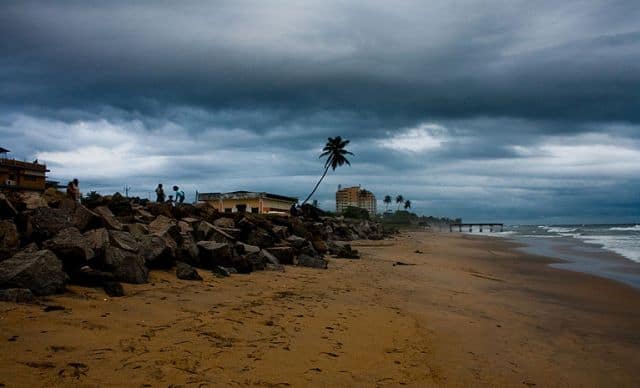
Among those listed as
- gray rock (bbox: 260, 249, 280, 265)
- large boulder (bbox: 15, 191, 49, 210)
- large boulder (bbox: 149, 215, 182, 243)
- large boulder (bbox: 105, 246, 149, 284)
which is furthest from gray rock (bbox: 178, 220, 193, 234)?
large boulder (bbox: 105, 246, 149, 284)

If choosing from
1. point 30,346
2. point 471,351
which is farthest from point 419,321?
point 30,346

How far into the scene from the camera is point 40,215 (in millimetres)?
7574

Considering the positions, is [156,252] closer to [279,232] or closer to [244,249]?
[244,249]

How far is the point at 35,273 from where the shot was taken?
5.73 metres

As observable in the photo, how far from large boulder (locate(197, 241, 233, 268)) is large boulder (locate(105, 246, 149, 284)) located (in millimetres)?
2688

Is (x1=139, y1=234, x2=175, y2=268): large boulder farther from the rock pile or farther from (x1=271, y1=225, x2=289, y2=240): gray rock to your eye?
(x1=271, y1=225, x2=289, y2=240): gray rock

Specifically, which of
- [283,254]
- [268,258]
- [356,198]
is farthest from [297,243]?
[356,198]

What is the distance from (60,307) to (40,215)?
292 centimetres

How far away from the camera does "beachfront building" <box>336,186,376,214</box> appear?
149125 mm

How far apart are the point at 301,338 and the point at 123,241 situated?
402 centimetres

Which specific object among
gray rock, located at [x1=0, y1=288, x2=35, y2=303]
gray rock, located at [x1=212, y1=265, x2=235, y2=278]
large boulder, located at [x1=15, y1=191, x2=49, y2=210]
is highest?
large boulder, located at [x1=15, y1=191, x2=49, y2=210]

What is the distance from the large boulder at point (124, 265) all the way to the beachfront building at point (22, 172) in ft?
115

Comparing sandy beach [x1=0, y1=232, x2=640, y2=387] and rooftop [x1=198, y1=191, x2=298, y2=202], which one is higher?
rooftop [x1=198, y1=191, x2=298, y2=202]

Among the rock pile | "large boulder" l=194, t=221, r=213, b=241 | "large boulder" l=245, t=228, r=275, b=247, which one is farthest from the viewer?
"large boulder" l=245, t=228, r=275, b=247
